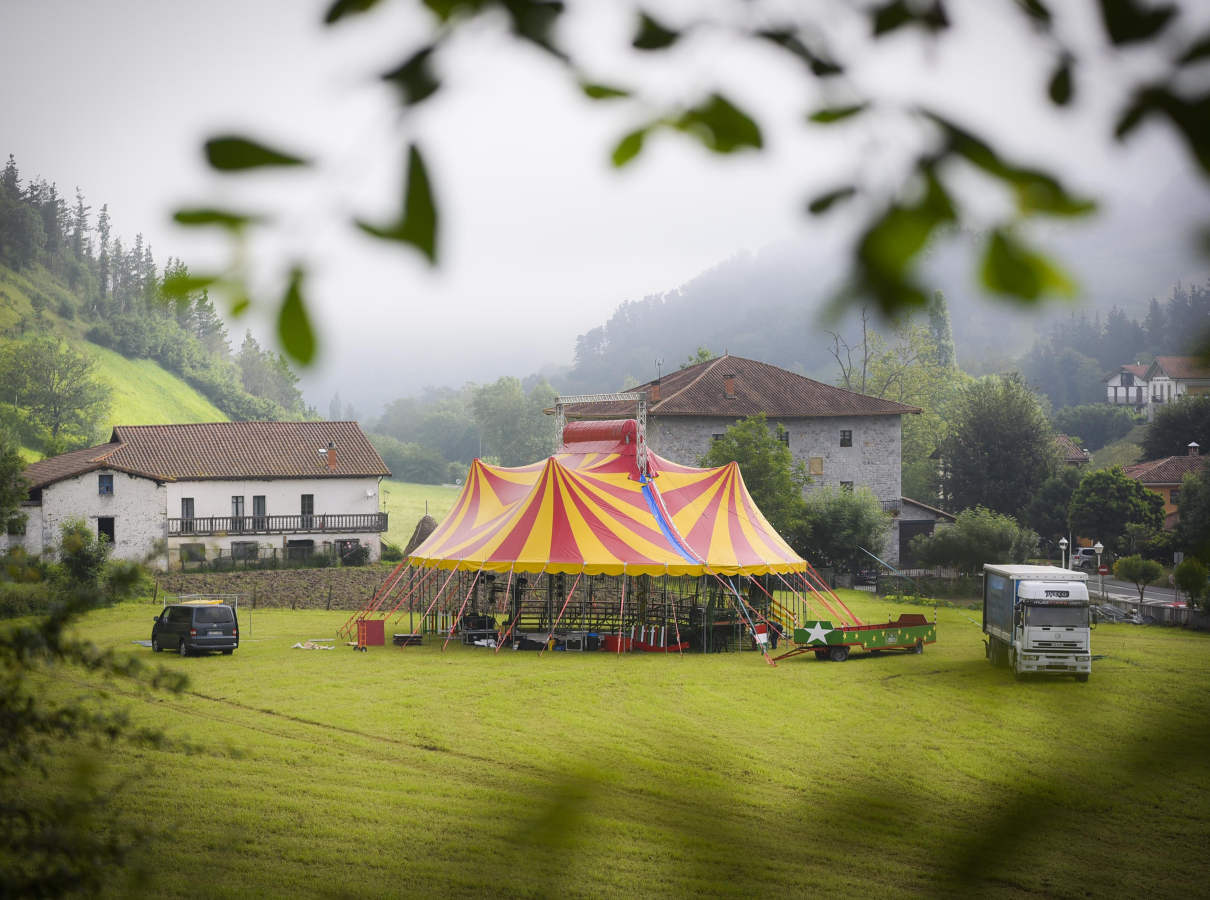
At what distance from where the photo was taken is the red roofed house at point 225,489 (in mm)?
38031

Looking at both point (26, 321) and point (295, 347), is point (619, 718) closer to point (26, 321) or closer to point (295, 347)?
point (295, 347)

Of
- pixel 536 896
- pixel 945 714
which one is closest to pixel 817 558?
pixel 945 714

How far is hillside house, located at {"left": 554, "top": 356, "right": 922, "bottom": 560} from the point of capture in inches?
1777

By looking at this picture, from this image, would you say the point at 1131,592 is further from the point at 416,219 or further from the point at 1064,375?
the point at 416,219

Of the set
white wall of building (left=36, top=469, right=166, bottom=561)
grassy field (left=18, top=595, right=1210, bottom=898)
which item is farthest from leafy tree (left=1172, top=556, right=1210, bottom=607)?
white wall of building (left=36, top=469, right=166, bottom=561)

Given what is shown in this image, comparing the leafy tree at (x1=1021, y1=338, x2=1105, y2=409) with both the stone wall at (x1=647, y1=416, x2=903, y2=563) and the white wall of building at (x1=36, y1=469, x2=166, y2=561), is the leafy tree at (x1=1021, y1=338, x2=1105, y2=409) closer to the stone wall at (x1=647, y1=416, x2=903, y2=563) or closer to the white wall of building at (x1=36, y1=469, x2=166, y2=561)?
the stone wall at (x1=647, y1=416, x2=903, y2=563)

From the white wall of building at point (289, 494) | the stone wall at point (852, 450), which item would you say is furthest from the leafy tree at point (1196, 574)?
the white wall of building at point (289, 494)

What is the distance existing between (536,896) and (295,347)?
25.2 ft

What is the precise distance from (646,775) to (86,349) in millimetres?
82460

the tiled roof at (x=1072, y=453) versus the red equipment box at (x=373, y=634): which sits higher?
the tiled roof at (x=1072, y=453)

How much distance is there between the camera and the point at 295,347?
1.35m

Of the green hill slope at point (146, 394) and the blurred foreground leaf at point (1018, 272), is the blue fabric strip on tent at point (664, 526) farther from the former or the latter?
the green hill slope at point (146, 394)

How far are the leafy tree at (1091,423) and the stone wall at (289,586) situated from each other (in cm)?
4321

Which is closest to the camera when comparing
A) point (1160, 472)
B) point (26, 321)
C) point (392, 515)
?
point (1160, 472)
